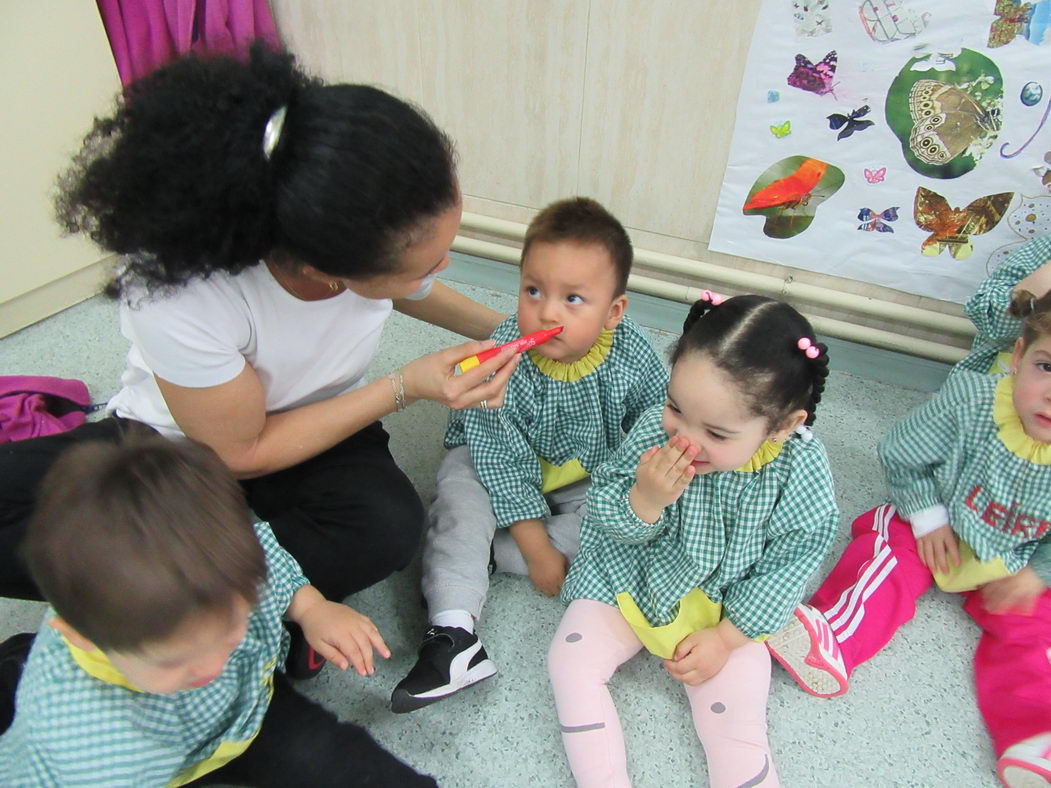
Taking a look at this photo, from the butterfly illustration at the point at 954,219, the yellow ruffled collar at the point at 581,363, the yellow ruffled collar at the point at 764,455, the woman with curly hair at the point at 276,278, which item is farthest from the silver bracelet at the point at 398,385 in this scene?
the butterfly illustration at the point at 954,219

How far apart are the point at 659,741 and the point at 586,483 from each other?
15.9 inches

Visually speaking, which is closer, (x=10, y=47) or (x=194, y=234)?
(x=194, y=234)

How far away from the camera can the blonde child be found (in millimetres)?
945

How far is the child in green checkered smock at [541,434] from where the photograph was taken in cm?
99

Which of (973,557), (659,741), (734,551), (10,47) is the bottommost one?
(659,741)

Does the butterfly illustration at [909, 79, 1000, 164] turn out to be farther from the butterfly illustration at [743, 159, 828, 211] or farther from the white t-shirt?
the white t-shirt

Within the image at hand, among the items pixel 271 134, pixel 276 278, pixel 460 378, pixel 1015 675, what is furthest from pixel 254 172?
pixel 1015 675

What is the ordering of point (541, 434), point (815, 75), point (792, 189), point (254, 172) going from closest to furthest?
point (254, 172) → point (541, 434) → point (815, 75) → point (792, 189)

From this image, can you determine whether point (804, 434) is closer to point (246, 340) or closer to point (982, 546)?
point (982, 546)

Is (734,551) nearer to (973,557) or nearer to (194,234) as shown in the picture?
(973,557)

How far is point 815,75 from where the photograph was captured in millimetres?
1254

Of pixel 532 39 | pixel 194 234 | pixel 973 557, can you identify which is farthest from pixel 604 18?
pixel 973 557

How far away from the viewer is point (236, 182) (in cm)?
69

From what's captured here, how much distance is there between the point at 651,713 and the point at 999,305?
84 cm
